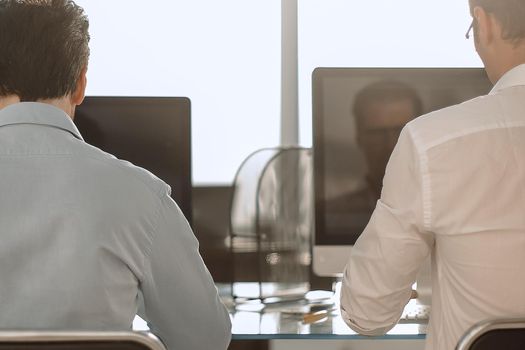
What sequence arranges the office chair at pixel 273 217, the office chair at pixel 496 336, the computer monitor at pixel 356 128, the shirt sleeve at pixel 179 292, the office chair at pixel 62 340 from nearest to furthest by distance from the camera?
the office chair at pixel 62 340 → the office chair at pixel 496 336 → the shirt sleeve at pixel 179 292 → the computer monitor at pixel 356 128 → the office chair at pixel 273 217

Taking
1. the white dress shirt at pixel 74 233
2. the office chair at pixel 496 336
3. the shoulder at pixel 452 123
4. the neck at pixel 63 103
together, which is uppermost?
the neck at pixel 63 103

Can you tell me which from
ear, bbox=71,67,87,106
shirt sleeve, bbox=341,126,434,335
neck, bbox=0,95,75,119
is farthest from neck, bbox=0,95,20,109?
shirt sleeve, bbox=341,126,434,335

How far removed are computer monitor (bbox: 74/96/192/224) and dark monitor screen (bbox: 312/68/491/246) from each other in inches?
14.2

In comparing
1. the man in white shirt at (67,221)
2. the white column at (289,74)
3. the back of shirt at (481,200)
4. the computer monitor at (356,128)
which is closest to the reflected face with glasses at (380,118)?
the computer monitor at (356,128)

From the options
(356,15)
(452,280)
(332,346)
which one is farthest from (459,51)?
(452,280)

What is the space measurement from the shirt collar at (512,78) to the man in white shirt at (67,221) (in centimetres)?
64

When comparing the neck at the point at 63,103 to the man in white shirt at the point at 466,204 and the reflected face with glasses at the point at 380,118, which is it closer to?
the man in white shirt at the point at 466,204

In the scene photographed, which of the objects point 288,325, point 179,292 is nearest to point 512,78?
point 179,292

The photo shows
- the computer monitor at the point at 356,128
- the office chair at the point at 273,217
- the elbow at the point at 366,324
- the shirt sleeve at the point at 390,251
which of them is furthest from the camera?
the office chair at the point at 273,217

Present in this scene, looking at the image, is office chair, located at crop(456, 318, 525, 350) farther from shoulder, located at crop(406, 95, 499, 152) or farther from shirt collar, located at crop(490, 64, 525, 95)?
shirt collar, located at crop(490, 64, 525, 95)

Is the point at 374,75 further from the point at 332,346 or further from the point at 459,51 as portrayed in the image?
the point at 459,51

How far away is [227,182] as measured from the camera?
3971mm

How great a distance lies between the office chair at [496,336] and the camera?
1374 mm

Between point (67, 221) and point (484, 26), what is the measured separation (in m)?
0.84
